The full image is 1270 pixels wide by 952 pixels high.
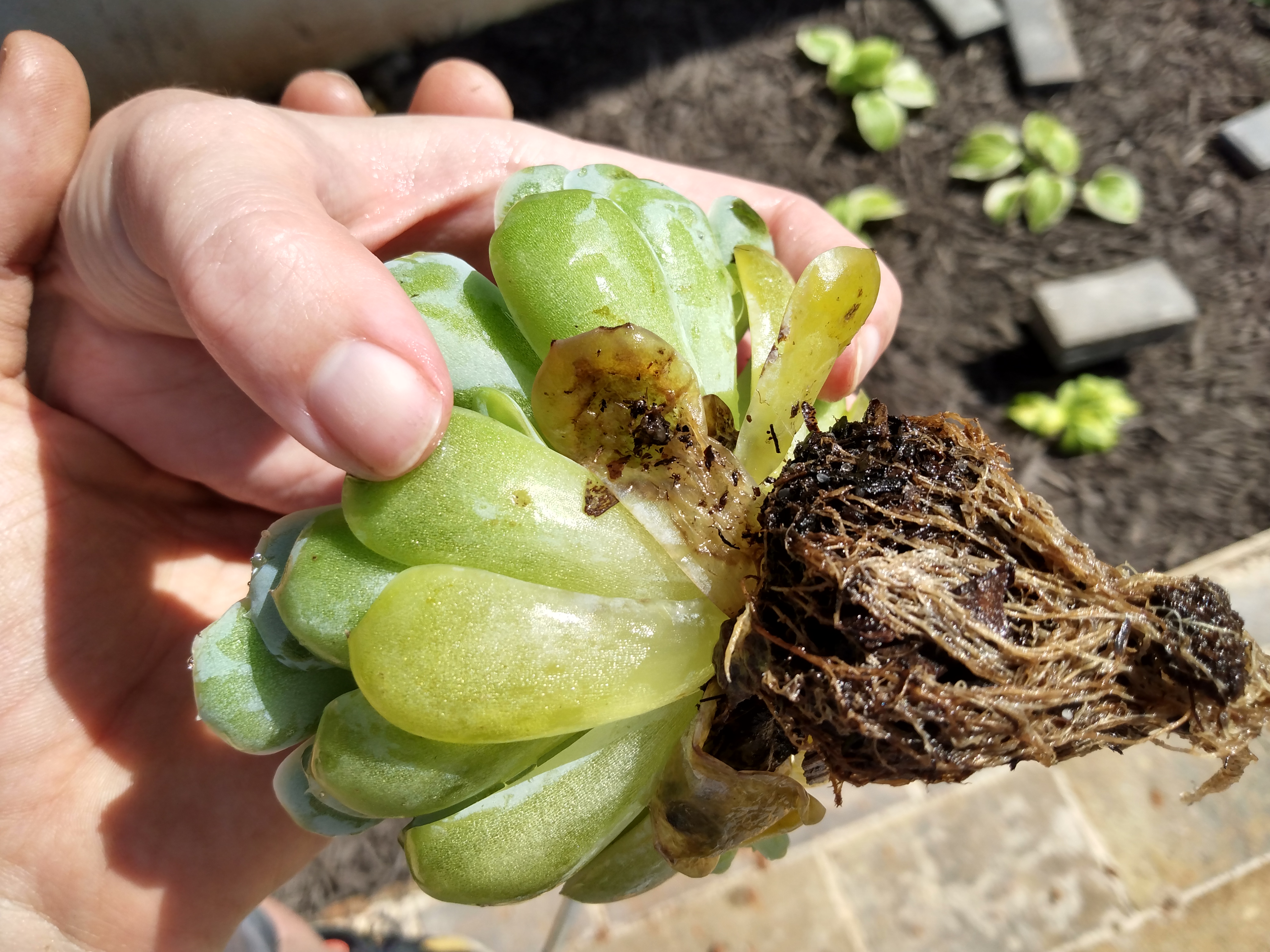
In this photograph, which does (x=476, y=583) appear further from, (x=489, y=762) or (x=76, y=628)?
(x=76, y=628)

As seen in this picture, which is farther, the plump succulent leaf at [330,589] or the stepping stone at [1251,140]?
the stepping stone at [1251,140]

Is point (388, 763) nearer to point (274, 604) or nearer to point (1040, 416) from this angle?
point (274, 604)

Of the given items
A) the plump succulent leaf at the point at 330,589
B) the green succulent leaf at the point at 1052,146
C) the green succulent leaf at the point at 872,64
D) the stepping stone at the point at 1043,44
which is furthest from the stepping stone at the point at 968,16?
the plump succulent leaf at the point at 330,589

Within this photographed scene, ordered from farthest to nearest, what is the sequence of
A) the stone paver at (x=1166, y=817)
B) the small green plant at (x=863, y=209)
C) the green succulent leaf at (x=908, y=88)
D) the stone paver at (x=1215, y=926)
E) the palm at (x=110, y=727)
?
the green succulent leaf at (x=908, y=88), the small green plant at (x=863, y=209), the stone paver at (x=1166, y=817), the stone paver at (x=1215, y=926), the palm at (x=110, y=727)

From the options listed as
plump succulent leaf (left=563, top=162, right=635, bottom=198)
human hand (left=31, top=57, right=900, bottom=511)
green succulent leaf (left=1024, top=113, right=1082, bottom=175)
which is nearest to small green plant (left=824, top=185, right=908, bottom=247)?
green succulent leaf (left=1024, top=113, right=1082, bottom=175)

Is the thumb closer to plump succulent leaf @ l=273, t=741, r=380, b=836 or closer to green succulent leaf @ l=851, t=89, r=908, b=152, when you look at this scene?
plump succulent leaf @ l=273, t=741, r=380, b=836

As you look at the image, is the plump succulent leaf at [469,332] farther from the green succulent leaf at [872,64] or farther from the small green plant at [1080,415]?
the green succulent leaf at [872,64]

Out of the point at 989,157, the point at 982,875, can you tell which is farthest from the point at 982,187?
the point at 982,875
